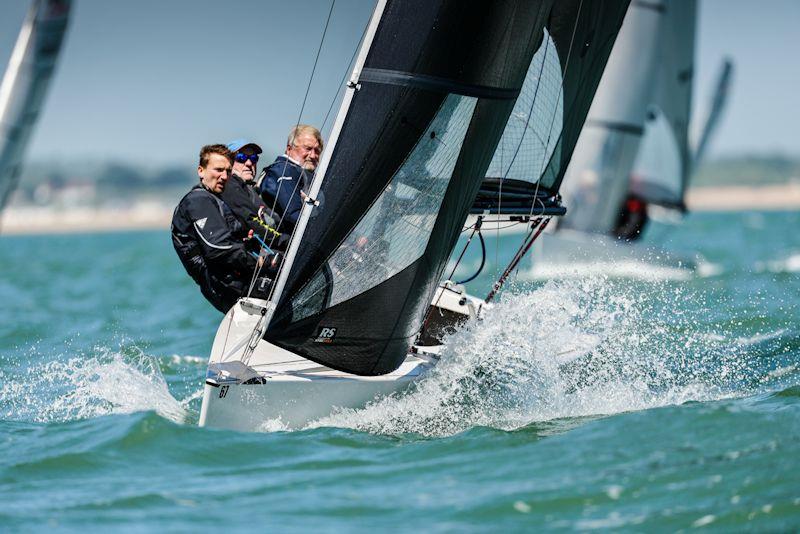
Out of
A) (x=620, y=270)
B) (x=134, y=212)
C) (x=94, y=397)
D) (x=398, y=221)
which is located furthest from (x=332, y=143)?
(x=134, y=212)

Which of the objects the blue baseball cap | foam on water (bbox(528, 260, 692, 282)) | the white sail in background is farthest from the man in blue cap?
the white sail in background

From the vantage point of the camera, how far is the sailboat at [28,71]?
10.8 feet

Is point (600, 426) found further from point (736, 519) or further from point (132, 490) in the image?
point (132, 490)

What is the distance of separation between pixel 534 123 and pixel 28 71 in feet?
9.61

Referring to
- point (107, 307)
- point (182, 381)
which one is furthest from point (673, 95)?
point (182, 381)

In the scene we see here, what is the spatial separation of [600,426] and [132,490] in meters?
1.72

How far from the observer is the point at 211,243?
15.6 ft

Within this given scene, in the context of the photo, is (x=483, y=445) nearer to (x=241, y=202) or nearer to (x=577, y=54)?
(x=241, y=202)

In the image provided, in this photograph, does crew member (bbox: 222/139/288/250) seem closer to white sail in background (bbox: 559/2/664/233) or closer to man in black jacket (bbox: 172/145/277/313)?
man in black jacket (bbox: 172/145/277/313)

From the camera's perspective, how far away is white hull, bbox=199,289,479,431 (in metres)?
4.46

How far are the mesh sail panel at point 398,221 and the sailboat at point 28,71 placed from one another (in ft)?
5.27

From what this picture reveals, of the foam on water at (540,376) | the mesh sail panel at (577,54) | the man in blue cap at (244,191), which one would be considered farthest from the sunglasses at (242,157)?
the mesh sail panel at (577,54)

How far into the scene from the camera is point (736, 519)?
11.0 ft

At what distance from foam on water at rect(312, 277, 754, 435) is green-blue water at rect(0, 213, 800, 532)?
0.01 meters
